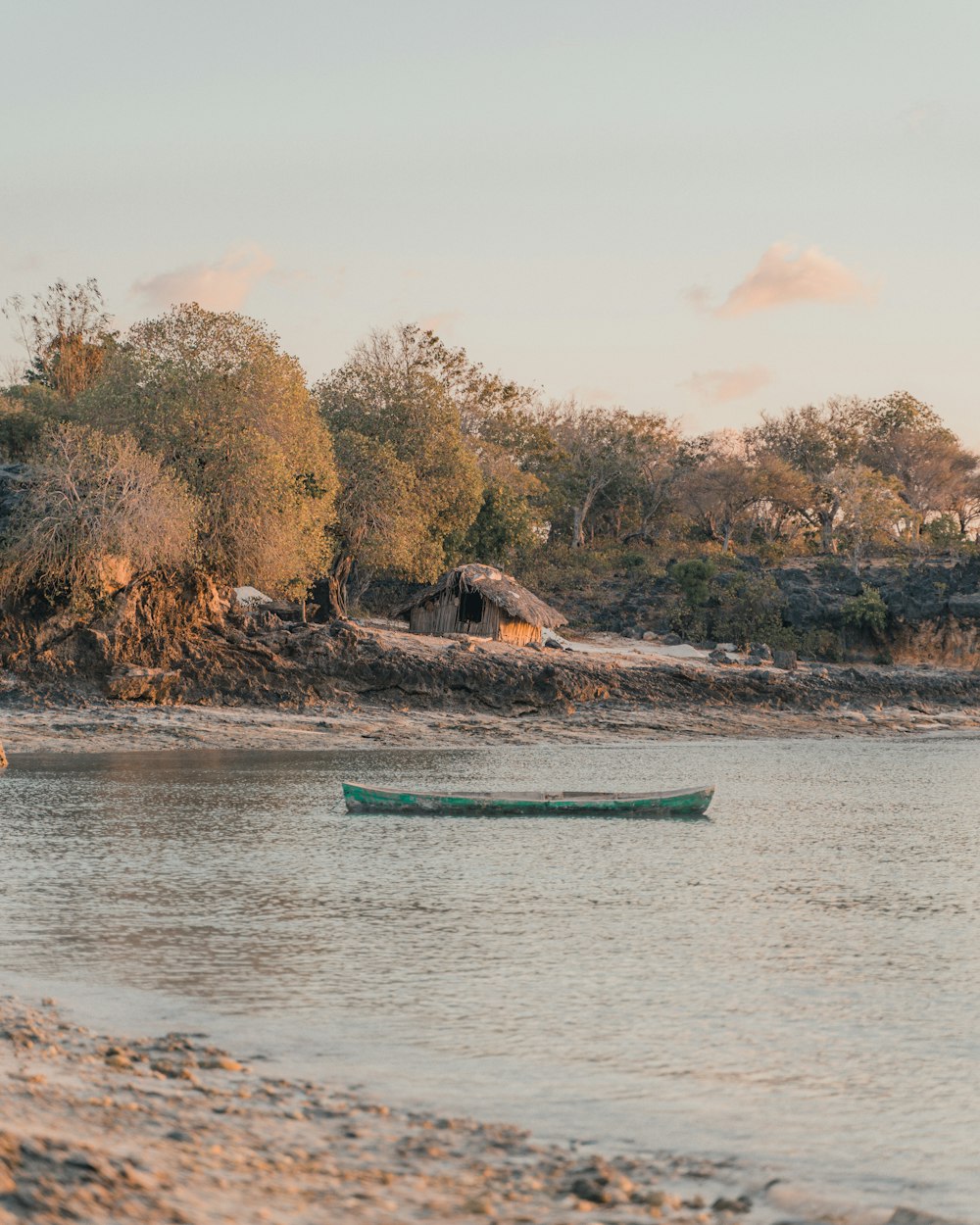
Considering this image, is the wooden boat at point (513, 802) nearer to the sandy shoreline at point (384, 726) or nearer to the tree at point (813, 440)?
the sandy shoreline at point (384, 726)

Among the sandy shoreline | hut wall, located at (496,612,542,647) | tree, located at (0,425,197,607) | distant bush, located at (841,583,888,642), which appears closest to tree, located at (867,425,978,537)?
distant bush, located at (841,583,888,642)

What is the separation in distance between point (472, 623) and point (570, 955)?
113 feet

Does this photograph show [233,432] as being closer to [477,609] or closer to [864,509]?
[477,609]

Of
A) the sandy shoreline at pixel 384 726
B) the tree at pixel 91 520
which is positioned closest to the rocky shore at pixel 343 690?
the sandy shoreline at pixel 384 726

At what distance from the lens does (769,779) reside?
29.1m

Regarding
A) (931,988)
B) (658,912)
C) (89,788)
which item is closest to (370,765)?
(89,788)

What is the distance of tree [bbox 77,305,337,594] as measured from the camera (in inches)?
1469

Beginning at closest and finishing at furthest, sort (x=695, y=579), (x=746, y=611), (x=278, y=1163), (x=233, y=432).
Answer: (x=278, y=1163), (x=233, y=432), (x=746, y=611), (x=695, y=579)

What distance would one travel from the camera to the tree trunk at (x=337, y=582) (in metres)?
45.6

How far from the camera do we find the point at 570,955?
12.3 meters

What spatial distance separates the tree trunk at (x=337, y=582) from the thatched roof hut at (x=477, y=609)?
2770 mm

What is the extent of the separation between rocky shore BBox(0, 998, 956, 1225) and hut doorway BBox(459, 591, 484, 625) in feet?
127

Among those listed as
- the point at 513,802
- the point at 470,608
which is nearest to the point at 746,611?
the point at 470,608

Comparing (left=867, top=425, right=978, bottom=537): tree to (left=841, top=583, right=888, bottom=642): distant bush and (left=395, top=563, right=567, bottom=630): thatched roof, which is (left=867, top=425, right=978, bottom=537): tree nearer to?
(left=841, top=583, right=888, bottom=642): distant bush
